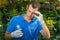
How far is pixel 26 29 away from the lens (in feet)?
9.29

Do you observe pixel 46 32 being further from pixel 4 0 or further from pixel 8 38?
pixel 4 0

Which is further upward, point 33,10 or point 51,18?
point 33,10

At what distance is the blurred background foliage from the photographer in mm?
4180

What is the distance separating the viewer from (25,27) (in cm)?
283

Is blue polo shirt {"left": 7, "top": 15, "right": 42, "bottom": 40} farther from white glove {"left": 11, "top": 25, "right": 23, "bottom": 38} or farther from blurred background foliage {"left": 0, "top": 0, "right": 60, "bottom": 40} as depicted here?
blurred background foliage {"left": 0, "top": 0, "right": 60, "bottom": 40}

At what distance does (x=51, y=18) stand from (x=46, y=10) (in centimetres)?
26

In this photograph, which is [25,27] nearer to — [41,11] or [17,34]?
[17,34]

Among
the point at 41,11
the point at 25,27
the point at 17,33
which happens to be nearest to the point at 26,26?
the point at 25,27

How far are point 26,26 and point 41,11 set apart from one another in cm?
168

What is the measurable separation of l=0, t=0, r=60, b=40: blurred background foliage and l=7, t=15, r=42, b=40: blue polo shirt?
1.14 meters

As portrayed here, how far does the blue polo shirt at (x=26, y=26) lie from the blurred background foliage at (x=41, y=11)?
3.74 ft

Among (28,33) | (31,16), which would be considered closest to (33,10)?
(31,16)

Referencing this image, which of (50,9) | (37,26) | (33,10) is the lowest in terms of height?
(50,9)

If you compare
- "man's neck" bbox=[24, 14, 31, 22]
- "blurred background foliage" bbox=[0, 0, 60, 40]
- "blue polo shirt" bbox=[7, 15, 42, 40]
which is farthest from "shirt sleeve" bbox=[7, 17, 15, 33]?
"blurred background foliage" bbox=[0, 0, 60, 40]
